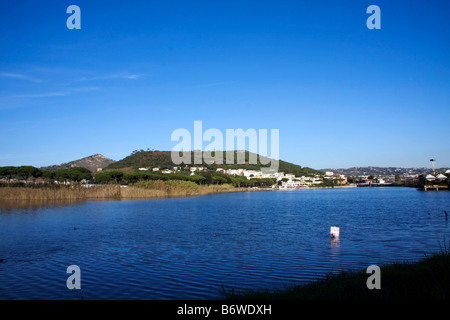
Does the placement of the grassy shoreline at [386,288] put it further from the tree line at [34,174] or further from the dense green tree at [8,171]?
the dense green tree at [8,171]

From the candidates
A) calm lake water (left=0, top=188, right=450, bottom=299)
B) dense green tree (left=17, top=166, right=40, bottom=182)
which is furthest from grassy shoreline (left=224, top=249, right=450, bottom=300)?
dense green tree (left=17, top=166, right=40, bottom=182)

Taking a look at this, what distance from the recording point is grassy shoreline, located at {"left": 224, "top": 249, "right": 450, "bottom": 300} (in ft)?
27.7

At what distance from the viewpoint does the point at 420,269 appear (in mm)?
10352

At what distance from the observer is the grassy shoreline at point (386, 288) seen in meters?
8.45

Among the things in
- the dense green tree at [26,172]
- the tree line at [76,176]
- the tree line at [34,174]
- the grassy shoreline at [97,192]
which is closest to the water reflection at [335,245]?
the grassy shoreline at [97,192]

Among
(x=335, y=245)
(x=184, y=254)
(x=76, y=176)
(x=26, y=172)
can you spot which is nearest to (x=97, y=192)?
(x=26, y=172)

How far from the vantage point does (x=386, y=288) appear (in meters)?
9.10

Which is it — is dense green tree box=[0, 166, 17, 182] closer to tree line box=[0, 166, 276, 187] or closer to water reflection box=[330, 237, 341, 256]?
tree line box=[0, 166, 276, 187]

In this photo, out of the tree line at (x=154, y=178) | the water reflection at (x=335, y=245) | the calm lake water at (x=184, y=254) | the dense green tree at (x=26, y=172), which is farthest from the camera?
the tree line at (x=154, y=178)

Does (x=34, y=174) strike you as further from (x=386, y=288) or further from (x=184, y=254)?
(x=386, y=288)

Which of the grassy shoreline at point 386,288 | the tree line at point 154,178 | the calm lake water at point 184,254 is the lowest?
the calm lake water at point 184,254

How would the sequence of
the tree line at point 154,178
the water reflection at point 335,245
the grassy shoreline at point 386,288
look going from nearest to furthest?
the grassy shoreline at point 386,288 < the water reflection at point 335,245 < the tree line at point 154,178
